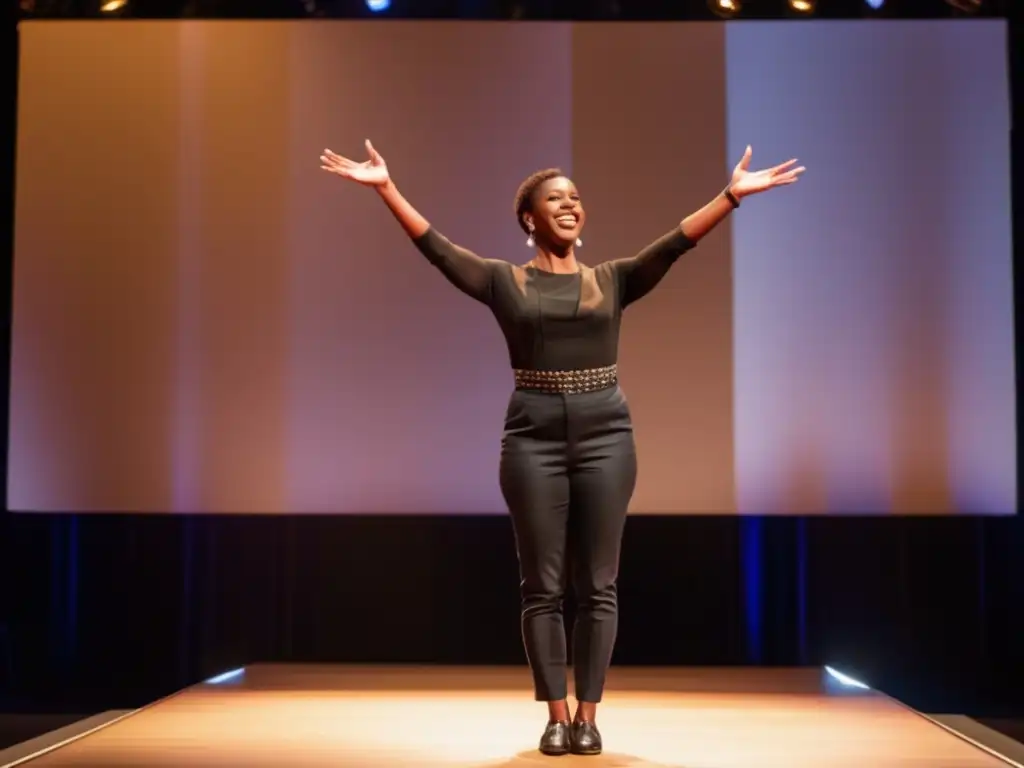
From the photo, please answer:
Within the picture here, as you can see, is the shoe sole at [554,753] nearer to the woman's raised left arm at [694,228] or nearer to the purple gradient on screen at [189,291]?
the woman's raised left arm at [694,228]

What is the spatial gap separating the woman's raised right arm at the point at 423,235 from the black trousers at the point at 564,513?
30cm

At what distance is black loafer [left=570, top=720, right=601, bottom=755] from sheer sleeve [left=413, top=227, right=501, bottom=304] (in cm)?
99

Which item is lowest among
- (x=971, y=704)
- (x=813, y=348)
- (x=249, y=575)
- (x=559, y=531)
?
(x=971, y=704)

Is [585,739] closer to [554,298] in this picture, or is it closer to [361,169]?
[554,298]

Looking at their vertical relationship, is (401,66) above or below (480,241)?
above

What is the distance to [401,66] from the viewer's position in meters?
4.58

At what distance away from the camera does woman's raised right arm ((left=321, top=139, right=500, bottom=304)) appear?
106 inches

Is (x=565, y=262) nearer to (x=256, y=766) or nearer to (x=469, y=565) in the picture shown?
(x=256, y=766)

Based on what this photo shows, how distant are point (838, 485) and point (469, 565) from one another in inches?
55.2

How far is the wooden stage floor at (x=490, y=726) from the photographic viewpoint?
2.68m

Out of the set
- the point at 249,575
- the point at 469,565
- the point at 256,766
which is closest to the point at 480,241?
the point at 469,565

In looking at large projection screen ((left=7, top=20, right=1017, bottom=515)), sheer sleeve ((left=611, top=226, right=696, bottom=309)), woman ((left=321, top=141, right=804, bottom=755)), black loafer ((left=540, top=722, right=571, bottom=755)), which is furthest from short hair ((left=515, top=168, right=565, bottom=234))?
large projection screen ((left=7, top=20, right=1017, bottom=515))

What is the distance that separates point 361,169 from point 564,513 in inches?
35.1

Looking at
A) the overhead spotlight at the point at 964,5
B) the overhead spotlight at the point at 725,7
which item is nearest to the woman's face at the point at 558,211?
the overhead spotlight at the point at 725,7
